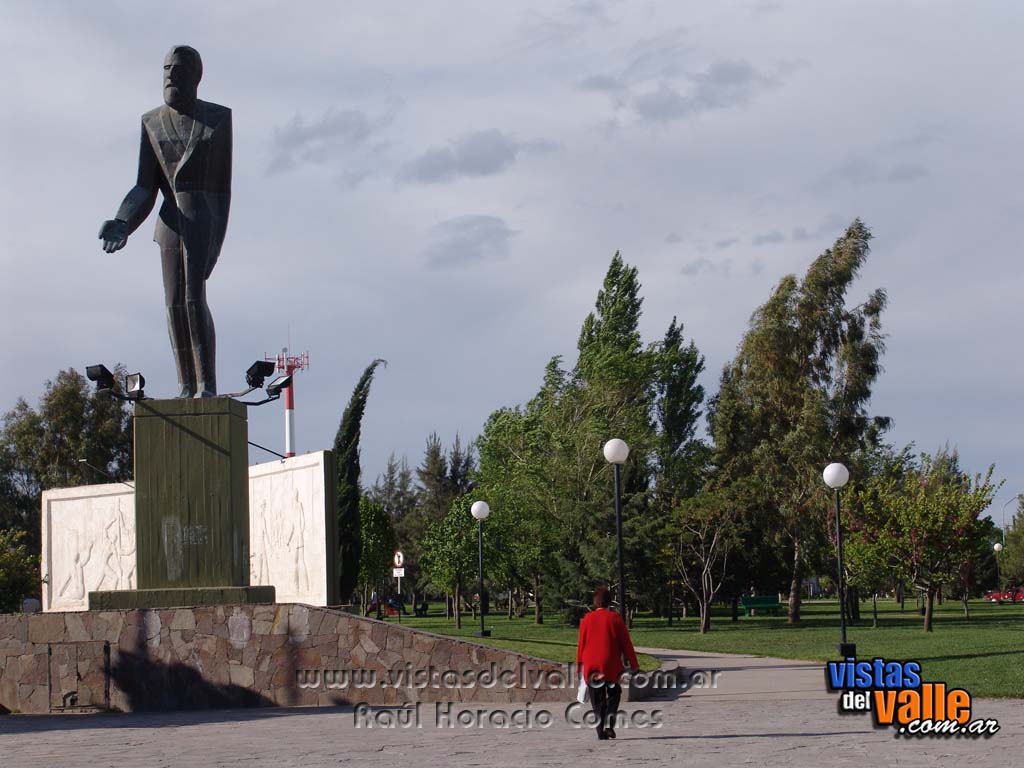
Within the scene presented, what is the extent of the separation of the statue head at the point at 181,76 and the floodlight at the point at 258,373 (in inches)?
145

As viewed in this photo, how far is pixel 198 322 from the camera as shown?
1628cm

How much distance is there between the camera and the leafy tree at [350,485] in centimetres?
4003

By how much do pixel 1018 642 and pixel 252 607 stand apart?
50.2 feet

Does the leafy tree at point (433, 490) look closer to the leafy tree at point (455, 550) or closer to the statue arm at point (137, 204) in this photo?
the leafy tree at point (455, 550)

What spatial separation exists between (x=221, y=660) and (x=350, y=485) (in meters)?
26.5

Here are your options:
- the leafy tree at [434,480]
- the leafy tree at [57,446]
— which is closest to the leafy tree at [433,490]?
the leafy tree at [434,480]

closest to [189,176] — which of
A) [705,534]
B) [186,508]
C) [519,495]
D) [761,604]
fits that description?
[186,508]

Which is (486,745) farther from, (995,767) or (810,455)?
(810,455)

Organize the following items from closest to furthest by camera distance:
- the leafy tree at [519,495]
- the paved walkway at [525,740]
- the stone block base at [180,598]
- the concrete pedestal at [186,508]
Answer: the paved walkway at [525,740] < the stone block base at [180,598] < the concrete pedestal at [186,508] < the leafy tree at [519,495]

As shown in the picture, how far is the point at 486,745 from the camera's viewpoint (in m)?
10.6

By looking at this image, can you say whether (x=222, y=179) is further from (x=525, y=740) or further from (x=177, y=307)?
(x=525, y=740)

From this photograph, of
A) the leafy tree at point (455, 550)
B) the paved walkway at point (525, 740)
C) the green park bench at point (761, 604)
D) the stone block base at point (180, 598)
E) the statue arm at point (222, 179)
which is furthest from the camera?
the green park bench at point (761, 604)

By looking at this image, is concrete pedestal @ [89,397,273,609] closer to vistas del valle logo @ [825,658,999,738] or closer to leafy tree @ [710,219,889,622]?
vistas del valle logo @ [825,658,999,738]

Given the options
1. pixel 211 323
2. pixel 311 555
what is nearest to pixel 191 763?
pixel 211 323
